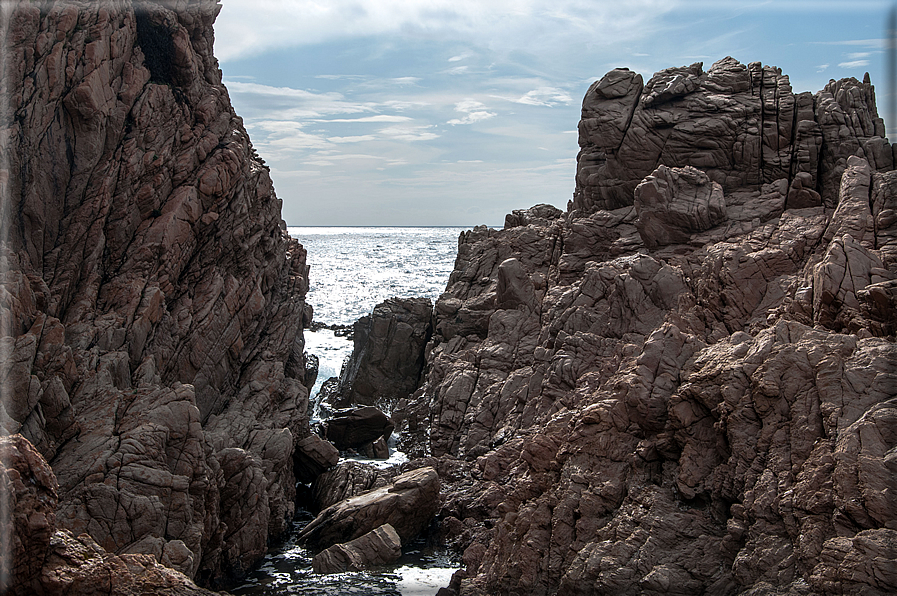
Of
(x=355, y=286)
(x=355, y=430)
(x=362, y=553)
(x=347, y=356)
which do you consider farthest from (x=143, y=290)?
(x=355, y=286)

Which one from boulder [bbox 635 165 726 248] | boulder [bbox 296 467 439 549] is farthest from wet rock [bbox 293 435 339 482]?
boulder [bbox 635 165 726 248]

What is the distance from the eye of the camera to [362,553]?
20.0 metres

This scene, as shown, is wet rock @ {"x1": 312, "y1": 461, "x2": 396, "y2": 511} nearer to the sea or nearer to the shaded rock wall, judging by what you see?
the sea

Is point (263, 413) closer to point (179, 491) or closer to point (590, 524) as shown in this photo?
point (179, 491)

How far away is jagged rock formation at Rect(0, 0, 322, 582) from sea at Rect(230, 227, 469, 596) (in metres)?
1.12

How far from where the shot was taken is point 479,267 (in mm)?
34594

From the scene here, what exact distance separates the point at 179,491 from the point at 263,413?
794 cm

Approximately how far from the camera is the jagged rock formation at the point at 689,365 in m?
12.1

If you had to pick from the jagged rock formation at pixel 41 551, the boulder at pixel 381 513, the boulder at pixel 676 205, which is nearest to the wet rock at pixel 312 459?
the boulder at pixel 381 513

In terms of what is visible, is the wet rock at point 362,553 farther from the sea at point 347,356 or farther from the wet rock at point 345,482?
the wet rock at point 345,482

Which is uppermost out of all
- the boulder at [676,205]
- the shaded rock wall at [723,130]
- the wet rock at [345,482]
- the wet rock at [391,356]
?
the shaded rock wall at [723,130]

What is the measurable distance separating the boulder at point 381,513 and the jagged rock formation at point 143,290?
5.07ft

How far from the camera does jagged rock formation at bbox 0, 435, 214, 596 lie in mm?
8922

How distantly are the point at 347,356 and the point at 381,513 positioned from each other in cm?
2753
